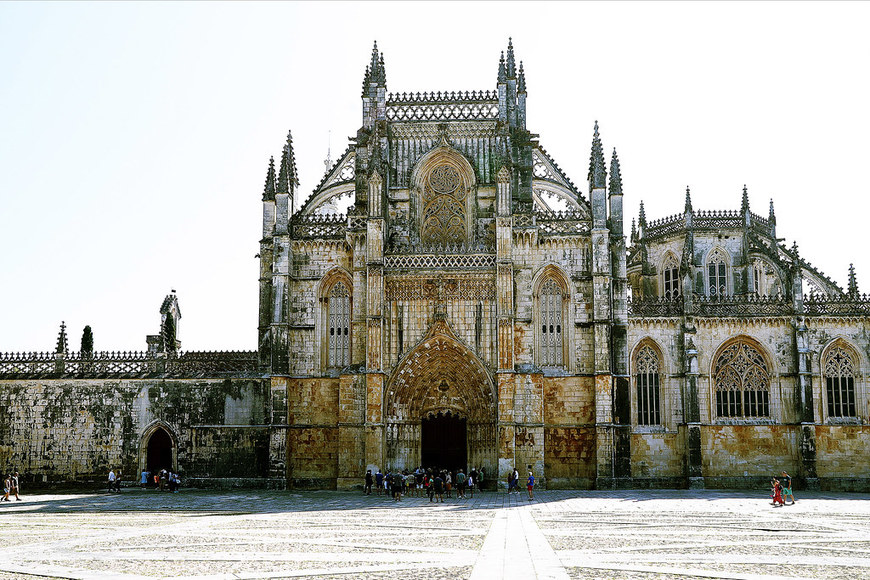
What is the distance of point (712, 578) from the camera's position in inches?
557

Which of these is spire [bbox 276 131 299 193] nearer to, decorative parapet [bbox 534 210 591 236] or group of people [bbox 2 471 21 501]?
decorative parapet [bbox 534 210 591 236]

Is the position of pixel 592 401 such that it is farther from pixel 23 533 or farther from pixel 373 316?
pixel 23 533

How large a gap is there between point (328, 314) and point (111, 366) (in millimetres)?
11325

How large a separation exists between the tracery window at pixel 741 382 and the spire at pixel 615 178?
10.2m

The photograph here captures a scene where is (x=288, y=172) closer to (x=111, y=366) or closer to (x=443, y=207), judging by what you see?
(x=443, y=207)

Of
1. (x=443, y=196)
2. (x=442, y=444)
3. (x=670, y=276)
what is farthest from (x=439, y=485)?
(x=670, y=276)

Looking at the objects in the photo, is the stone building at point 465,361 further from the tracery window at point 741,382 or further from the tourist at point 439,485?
the tourist at point 439,485

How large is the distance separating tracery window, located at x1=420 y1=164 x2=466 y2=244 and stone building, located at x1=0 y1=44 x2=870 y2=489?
0.35ft

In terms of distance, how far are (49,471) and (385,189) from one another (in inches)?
853

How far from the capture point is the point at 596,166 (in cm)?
4219

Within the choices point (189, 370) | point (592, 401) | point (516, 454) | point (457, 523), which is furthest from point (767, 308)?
point (189, 370)

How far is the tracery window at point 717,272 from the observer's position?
2058 inches

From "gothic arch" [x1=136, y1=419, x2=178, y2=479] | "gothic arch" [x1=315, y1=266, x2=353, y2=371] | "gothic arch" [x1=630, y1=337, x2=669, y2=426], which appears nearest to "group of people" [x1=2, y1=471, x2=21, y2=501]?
"gothic arch" [x1=136, y1=419, x2=178, y2=479]

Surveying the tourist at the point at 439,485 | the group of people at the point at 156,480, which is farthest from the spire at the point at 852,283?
the group of people at the point at 156,480
